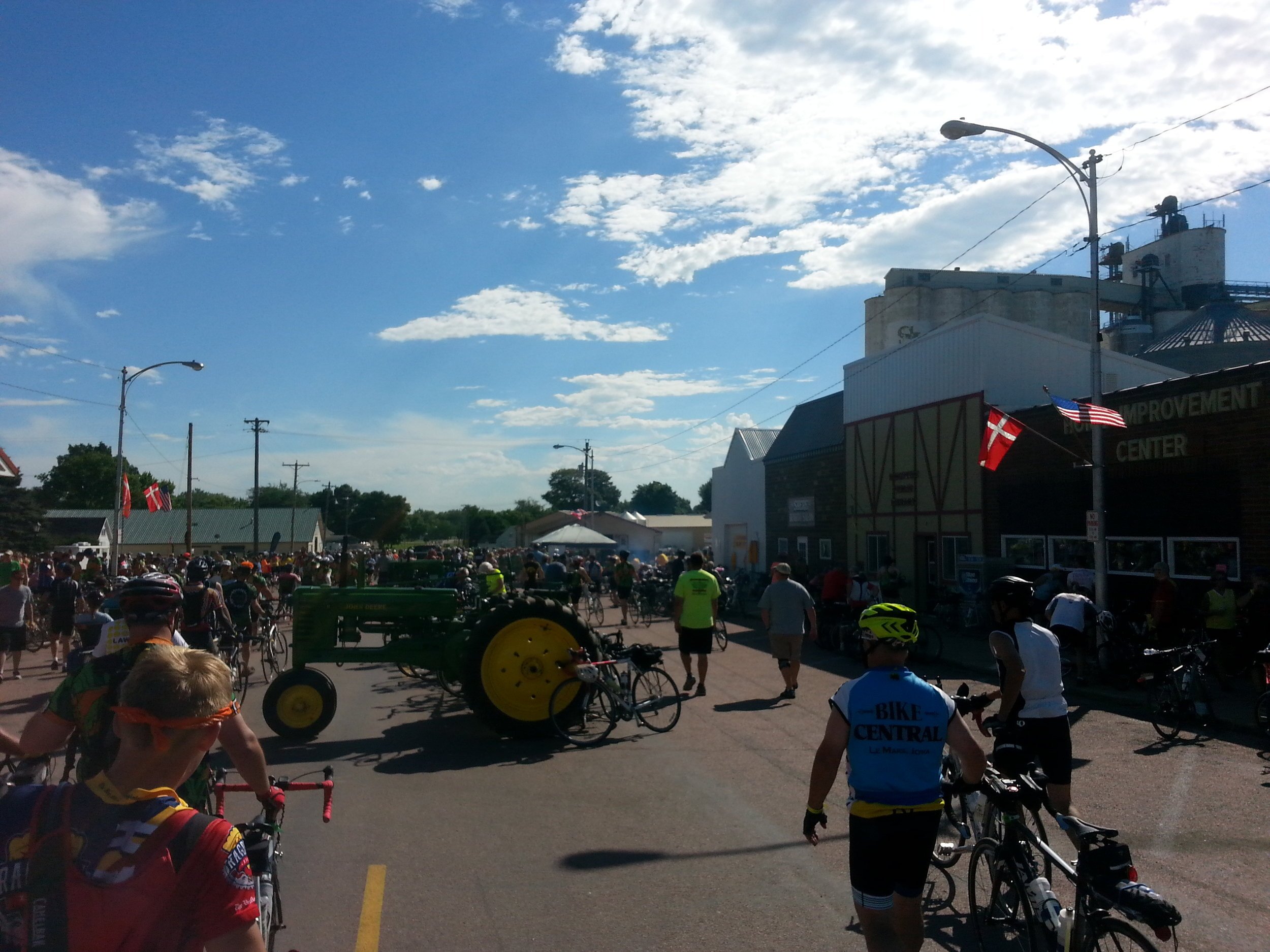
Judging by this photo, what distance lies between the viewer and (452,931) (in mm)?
5066

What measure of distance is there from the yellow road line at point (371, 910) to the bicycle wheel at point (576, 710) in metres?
3.80

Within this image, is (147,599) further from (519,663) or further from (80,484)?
(80,484)

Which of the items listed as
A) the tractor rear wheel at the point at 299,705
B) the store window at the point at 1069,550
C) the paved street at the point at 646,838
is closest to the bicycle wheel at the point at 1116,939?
the paved street at the point at 646,838

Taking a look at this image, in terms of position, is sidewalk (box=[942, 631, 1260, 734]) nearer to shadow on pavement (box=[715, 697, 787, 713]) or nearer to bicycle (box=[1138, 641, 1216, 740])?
bicycle (box=[1138, 641, 1216, 740])

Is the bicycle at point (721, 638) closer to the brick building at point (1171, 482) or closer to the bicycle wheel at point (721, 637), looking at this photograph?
the bicycle wheel at point (721, 637)

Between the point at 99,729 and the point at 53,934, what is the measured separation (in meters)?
1.83

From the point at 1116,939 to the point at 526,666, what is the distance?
7.11 m

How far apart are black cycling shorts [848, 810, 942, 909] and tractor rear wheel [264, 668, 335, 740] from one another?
736 cm

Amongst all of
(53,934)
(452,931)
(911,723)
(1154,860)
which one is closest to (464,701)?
(452,931)

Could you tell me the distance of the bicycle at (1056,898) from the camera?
3434mm

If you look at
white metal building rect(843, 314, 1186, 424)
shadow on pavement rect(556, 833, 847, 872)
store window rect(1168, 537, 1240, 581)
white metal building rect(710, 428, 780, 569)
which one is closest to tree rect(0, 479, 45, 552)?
white metal building rect(710, 428, 780, 569)

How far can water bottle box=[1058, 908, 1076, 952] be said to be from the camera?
3.78 metres

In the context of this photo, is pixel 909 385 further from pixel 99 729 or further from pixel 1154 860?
pixel 99 729

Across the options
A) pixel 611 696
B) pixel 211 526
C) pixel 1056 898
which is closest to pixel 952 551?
pixel 611 696
